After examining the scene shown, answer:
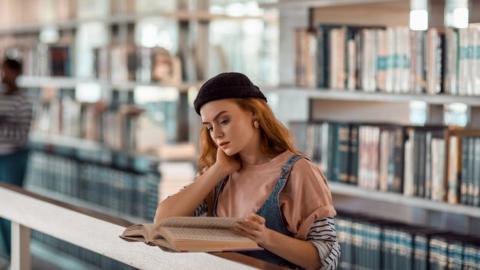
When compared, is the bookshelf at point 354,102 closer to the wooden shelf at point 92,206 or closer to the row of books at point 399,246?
the row of books at point 399,246

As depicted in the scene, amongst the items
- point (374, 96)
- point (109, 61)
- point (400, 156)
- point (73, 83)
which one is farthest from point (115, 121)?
point (400, 156)

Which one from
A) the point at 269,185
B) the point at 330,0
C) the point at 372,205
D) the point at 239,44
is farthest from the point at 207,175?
the point at 239,44

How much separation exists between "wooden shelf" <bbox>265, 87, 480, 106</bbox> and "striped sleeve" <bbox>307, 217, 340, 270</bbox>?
45.4 inches

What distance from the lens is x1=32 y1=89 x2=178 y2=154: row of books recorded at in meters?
5.21

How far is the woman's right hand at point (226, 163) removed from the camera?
7.34 ft

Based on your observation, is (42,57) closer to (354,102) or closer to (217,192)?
(354,102)

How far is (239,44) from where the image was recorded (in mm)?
5227

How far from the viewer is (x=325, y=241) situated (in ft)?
6.88

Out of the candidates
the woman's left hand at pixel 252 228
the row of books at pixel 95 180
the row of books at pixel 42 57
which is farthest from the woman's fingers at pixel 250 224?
the row of books at pixel 42 57

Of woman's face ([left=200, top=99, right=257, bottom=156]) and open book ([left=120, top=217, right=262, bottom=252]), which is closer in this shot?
open book ([left=120, top=217, right=262, bottom=252])

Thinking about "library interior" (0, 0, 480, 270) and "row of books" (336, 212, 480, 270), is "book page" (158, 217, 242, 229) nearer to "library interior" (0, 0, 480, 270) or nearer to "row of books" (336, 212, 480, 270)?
"library interior" (0, 0, 480, 270)

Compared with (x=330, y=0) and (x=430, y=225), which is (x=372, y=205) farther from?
(x=330, y=0)

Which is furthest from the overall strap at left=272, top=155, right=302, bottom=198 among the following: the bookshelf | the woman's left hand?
the bookshelf

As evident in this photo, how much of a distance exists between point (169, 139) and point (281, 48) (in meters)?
1.56
